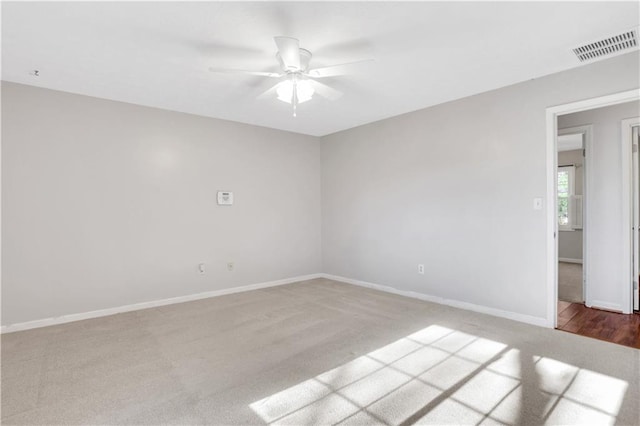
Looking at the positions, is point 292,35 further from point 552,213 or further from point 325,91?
point 552,213

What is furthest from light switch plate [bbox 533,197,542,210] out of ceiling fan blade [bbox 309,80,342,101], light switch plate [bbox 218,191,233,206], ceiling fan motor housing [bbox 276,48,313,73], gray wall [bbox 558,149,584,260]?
gray wall [bbox 558,149,584,260]

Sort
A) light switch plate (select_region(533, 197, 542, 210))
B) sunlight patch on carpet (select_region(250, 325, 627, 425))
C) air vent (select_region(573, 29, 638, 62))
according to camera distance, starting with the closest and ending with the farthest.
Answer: sunlight patch on carpet (select_region(250, 325, 627, 425)) → air vent (select_region(573, 29, 638, 62)) → light switch plate (select_region(533, 197, 542, 210))

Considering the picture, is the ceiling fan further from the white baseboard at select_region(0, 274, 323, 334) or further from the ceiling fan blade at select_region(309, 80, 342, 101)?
the white baseboard at select_region(0, 274, 323, 334)

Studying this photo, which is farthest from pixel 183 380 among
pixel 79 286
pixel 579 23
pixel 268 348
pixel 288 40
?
pixel 579 23

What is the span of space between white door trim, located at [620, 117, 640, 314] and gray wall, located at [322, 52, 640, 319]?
46.6 inches

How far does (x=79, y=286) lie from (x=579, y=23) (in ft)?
17.5

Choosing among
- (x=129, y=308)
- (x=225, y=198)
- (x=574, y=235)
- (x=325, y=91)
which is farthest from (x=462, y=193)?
(x=574, y=235)

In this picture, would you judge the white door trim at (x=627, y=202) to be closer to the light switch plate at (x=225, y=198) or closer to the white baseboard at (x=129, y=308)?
the white baseboard at (x=129, y=308)

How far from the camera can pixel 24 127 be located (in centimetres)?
337

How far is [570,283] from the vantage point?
5.07 metres

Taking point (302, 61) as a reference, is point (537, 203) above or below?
below

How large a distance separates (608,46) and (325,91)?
254 cm

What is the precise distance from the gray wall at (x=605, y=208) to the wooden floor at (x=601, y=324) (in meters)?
0.25

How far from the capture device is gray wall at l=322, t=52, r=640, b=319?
3287mm
